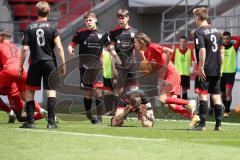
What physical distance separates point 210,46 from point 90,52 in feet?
11.4

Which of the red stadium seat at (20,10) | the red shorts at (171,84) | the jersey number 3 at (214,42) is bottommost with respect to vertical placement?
the red shorts at (171,84)

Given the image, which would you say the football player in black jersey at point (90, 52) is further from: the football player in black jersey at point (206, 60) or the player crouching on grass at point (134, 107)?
the football player in black jersey at point (206, 60)

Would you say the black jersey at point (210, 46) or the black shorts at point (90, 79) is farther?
the black shorts at point (90, 79)

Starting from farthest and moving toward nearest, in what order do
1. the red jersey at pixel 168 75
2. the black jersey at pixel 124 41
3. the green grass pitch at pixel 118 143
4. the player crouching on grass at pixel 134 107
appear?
the black jersey at pixel 124 41 < the red jersey at pixel 168 75 < the player crouching on grass at pixel 134 107 < the green grass pitch at pixel 118 143

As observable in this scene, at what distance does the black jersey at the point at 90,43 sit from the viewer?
59.3 feet

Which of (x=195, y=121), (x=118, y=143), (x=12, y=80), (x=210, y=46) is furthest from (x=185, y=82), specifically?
(x=118, y=143)

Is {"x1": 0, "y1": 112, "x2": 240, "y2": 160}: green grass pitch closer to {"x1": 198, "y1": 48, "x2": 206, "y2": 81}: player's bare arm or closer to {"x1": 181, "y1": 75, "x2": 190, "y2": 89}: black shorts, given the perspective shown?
{"x1": 198, "y1": 48, "x2": 206, "y2": 81}: player's bare arm

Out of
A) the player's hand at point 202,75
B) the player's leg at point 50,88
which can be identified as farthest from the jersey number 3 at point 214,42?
the player's leg at point 50,88

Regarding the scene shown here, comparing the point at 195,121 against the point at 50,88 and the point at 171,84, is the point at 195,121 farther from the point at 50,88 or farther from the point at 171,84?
the point at 50,88

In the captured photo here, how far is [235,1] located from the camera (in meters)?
28.5

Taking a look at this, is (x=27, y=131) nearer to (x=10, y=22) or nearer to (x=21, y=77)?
(x=21, y=77)

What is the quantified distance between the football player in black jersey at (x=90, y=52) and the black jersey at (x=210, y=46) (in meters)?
2.89

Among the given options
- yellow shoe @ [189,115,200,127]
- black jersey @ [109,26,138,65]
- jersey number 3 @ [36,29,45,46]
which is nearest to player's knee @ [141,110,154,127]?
yellow shoe @ [189,115,200,127]

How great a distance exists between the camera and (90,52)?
18.2 m
